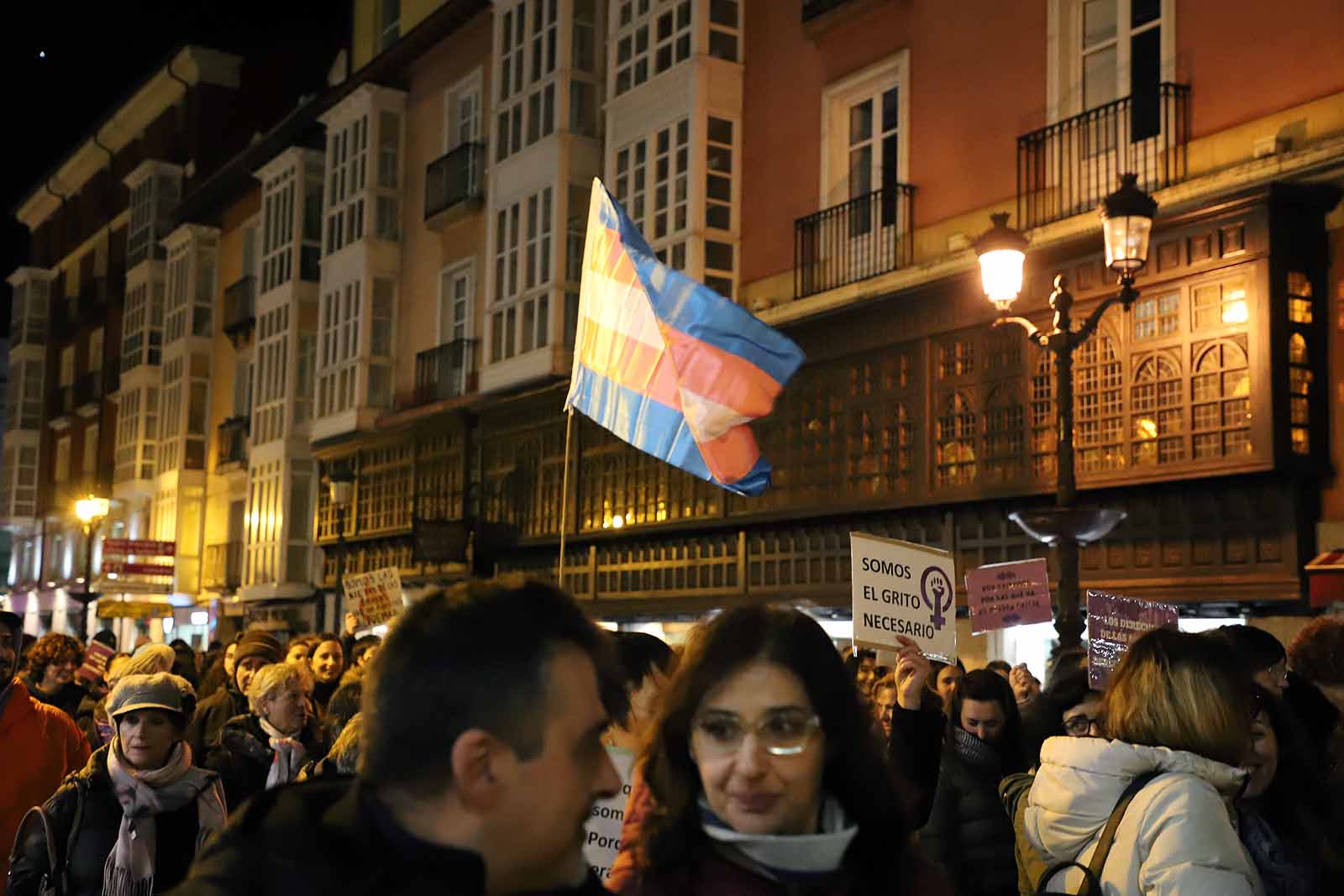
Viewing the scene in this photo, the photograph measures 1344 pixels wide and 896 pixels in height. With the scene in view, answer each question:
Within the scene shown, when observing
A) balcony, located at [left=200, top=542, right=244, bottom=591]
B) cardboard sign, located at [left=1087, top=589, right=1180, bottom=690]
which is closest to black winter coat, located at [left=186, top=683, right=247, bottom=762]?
cardboard sign, located at [left=1087, top=589, right=1180, bottom=690]

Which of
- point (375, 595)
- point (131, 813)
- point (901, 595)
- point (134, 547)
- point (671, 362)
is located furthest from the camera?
point (134, 547)

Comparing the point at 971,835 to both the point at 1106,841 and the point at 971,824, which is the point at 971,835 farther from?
the point at 1106,841

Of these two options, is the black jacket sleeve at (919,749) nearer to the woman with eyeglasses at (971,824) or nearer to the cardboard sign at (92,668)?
the woman with eyeglasses at (971,824)

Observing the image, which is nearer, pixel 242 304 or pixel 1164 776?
pixel 1164 776

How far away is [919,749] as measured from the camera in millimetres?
5918

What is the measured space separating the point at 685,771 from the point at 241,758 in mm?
4708

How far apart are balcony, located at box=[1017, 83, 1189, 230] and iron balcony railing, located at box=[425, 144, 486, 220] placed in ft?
37.9

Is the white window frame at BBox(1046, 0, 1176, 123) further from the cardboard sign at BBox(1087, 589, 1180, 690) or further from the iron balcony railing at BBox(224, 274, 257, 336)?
the iron balcony railing at BBox(224, 274, 257, 336)

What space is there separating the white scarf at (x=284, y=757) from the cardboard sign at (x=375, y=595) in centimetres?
769

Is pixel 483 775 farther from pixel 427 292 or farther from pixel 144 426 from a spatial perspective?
pixel 144 426

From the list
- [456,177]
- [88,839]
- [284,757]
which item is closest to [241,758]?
[284,757]

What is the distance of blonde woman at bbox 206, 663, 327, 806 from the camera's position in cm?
714

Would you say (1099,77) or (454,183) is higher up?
(454,183)

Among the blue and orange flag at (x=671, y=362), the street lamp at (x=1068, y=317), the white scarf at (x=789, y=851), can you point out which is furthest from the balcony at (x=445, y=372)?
the white scarf at (x=789, y=851)
